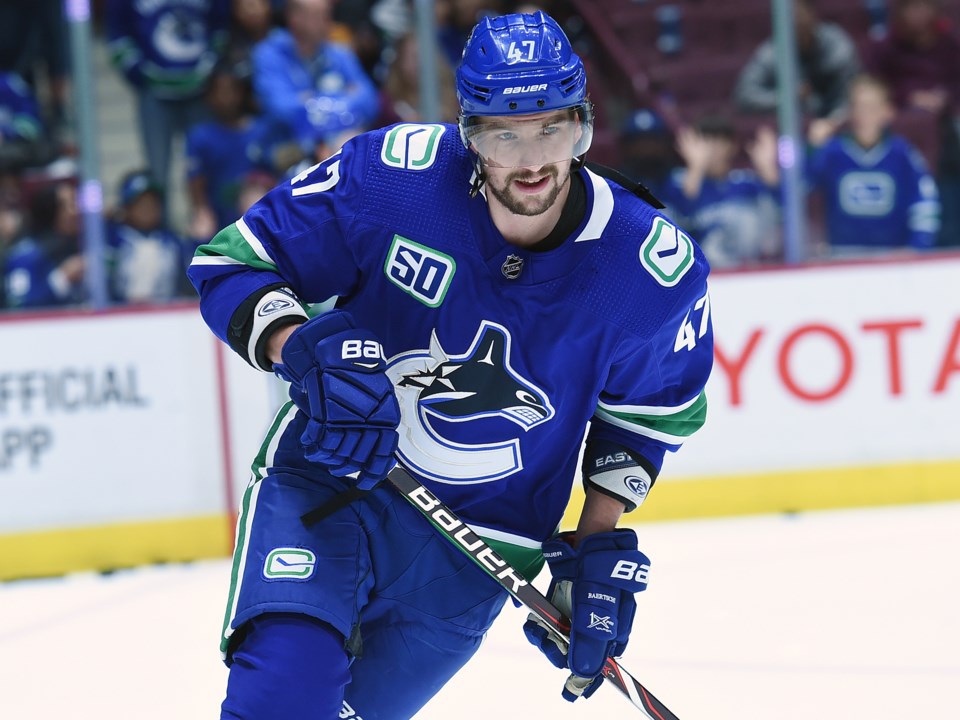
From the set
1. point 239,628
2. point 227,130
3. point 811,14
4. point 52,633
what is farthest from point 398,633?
point 811,14

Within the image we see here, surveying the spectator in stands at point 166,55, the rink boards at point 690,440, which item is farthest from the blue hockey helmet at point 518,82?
the spectator in stands at point 166,55

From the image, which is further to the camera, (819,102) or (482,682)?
(819,102)

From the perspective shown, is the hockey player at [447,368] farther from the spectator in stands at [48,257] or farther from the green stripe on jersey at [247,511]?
the spectator in stands at [48,257]

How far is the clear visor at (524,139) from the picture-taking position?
1.84m

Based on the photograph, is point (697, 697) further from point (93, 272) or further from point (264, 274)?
point (93, 272)

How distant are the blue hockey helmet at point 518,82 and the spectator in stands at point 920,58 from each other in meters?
3.60

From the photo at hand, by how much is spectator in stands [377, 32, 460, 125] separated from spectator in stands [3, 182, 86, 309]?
111 centimetres

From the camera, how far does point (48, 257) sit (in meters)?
4.75

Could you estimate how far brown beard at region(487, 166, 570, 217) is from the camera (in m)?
Result: 1.86

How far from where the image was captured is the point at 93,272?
461cm

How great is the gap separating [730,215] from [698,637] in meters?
1.96

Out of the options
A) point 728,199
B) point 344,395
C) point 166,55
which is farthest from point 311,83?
point 344,395

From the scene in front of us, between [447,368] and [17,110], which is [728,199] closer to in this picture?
[17,110]

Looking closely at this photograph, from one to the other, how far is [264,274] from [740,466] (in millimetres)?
2928
